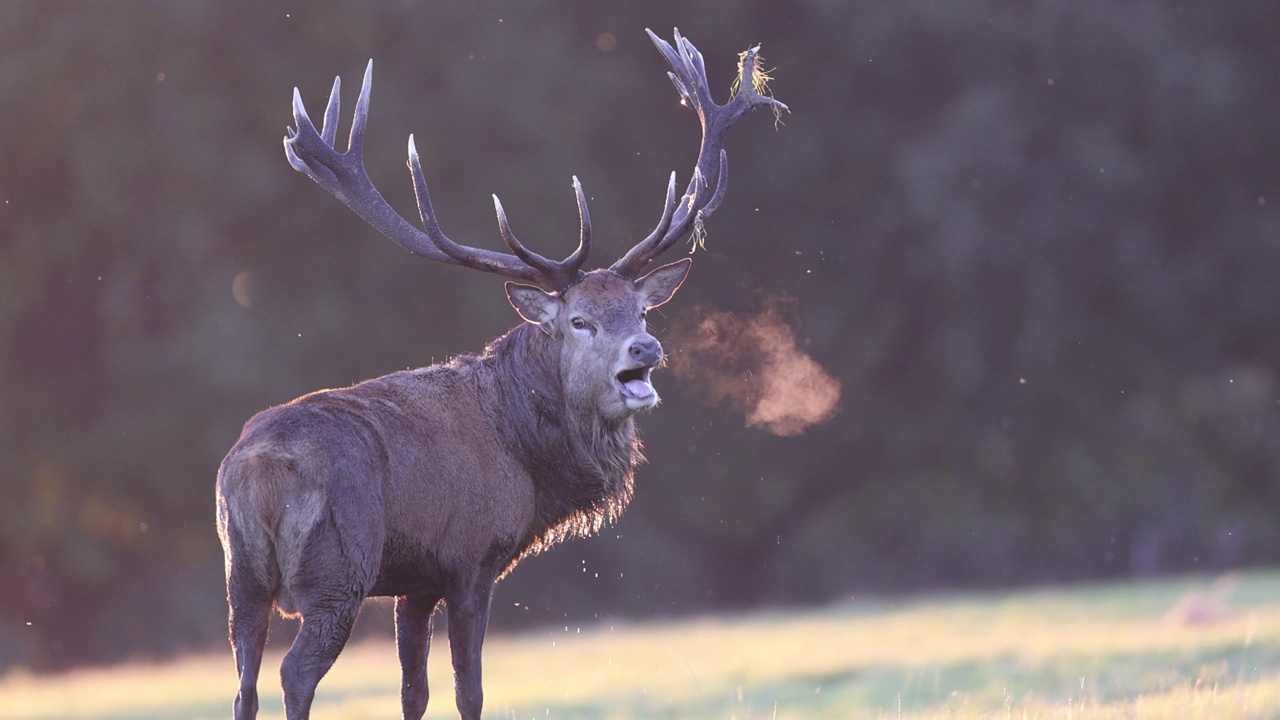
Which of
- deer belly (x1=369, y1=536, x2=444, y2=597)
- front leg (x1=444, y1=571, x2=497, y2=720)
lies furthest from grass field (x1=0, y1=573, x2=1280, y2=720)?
deer belly (x1=369, y1=536, x2=444, y2=597)

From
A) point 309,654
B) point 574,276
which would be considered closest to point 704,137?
point 574,276

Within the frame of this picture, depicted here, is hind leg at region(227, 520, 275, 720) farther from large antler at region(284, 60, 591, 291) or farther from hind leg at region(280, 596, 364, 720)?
large antler at region(284, 60, 591, 291)

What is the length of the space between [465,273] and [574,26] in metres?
4.45

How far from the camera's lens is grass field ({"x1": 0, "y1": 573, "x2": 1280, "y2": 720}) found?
10.9 meters

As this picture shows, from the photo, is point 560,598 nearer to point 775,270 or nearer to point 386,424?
point 775,270

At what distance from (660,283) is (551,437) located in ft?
3.89

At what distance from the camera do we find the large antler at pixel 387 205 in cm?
952

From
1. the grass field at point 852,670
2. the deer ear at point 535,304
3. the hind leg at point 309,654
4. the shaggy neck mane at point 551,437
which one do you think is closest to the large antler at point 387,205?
the deer ear at point 535,304

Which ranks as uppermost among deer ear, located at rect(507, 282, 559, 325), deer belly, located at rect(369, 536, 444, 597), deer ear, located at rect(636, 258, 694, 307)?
deer ear, located at rect(636, 258, 694, 307)

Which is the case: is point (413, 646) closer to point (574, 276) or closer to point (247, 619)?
point (247, 619)

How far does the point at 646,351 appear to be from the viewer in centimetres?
898

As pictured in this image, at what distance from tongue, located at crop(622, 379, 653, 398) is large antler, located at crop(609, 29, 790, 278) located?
0.85 m

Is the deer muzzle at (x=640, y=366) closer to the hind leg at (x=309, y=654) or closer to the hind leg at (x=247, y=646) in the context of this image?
the hind leg at (x=309, y=654)

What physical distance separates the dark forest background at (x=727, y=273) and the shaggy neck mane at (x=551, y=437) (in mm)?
10746
